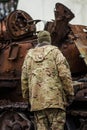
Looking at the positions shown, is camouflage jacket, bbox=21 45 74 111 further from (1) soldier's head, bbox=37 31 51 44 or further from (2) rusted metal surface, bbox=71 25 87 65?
(2) rusted metal surface, bbox=71 25 87 65

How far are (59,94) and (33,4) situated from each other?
51.6 ft

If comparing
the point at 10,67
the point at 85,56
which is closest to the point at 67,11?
the point at 85,56

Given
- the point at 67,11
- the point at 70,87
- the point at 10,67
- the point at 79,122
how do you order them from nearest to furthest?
the point at 70,87
the point at 79,122
the point at 67,11
the point at 10,67

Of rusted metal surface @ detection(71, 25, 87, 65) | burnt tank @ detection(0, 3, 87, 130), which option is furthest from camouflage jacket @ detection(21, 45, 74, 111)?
rusted metal surface @ detection(71, 25, 87, 65)

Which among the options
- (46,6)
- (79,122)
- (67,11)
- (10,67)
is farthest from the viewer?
(46,6)

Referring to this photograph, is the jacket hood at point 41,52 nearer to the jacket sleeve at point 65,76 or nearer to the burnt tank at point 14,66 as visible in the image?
the jacket sleeve at point 65,76

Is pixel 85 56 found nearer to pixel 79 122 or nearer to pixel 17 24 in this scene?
pixel 79 122

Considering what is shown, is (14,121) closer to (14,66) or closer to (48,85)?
(14,66)

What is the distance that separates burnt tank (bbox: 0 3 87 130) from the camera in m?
10.6

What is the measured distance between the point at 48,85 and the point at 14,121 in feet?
8.35

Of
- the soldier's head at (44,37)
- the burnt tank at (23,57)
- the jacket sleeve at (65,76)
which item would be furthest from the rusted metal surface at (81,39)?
the jacket sleeve at (65,76)

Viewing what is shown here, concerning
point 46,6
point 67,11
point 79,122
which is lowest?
point 46,6

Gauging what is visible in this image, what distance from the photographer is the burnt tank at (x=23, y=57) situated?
1065 centimetres

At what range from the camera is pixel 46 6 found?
79.8 ft
